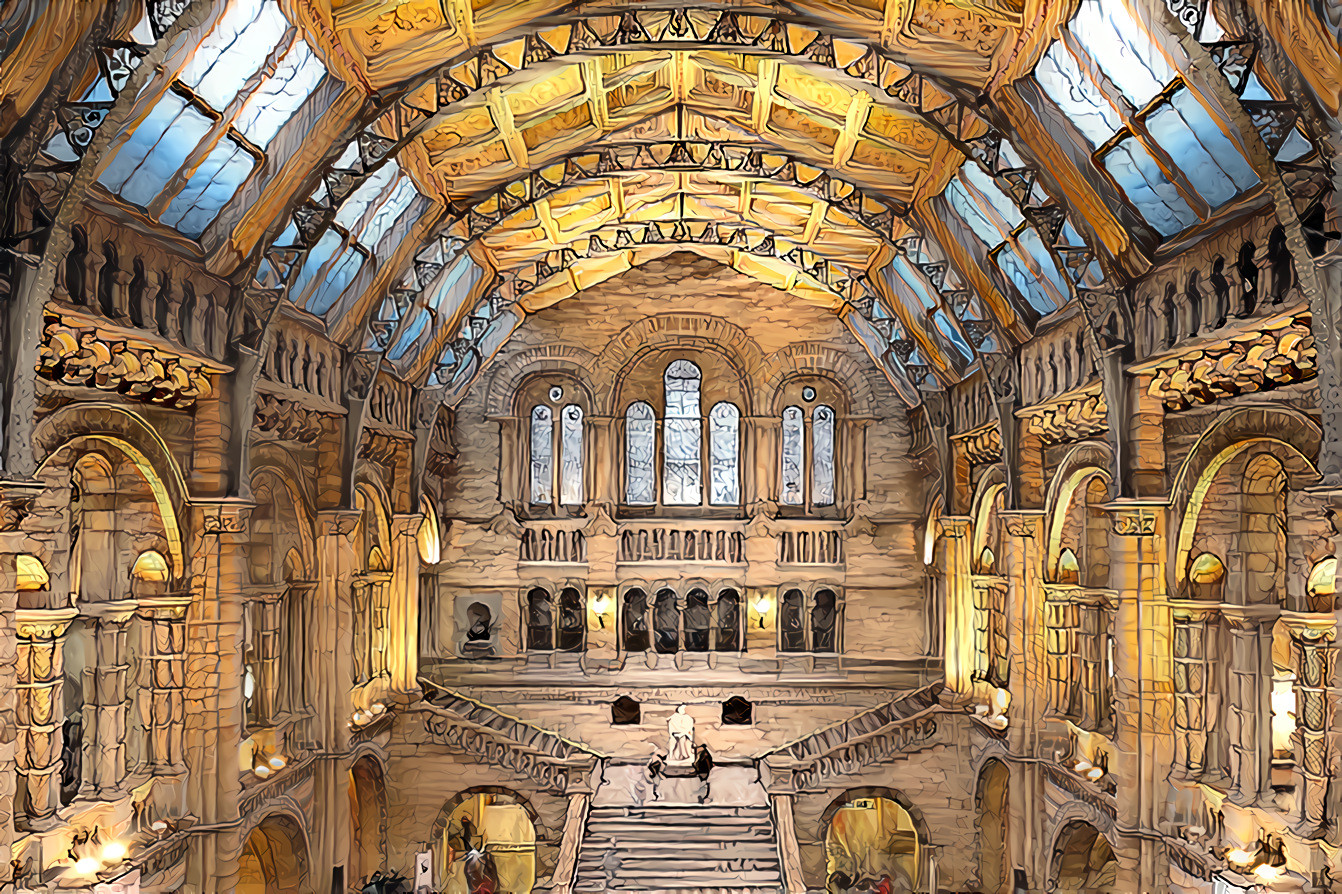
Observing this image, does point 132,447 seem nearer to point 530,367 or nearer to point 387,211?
point 387,211

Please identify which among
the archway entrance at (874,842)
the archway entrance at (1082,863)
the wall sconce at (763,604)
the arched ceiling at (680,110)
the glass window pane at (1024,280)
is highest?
the arched ceiling at (680,110)

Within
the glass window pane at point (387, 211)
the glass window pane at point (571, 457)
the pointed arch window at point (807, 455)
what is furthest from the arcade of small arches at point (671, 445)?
the pointed arch window at point (807, 455)

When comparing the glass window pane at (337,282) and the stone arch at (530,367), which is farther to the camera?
the stone arch at (530,367)

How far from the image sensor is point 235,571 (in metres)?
16.9

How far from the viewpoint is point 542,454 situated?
1302 inches

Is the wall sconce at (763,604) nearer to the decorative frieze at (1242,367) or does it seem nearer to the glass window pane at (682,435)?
the glass window pane at (682,435)

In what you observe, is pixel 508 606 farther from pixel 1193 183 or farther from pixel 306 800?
pixel 1193 183

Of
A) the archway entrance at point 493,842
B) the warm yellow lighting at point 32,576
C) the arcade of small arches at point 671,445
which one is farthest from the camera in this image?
the archway entrance at point 493,842

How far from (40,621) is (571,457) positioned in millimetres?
20124

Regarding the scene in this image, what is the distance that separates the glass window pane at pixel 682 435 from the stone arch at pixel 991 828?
1144 cm

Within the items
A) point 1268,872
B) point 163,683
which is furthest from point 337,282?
point 1268,872

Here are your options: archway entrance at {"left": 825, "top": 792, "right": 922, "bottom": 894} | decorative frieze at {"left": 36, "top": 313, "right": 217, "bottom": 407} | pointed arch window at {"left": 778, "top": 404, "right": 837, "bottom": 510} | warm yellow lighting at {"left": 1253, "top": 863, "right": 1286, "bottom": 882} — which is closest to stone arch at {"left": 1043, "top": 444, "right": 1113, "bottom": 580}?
warm yellow lighting at {"left": 1253, "top": 863, "right": 1286, "bottom": 882}

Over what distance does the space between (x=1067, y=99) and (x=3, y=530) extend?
1323 centimetres

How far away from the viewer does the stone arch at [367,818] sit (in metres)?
26.0
